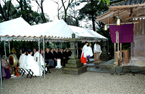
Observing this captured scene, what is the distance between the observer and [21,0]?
52.7 ft

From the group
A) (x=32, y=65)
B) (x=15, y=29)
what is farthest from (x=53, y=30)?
(x=32, y=65)

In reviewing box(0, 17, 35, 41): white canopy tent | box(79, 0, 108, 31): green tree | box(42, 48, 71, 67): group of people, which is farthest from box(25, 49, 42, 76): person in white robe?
box(79, 0, 108, 31): green tree

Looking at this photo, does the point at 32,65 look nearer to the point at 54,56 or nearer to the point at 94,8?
the point at 54,56

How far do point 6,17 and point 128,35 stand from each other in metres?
14.3

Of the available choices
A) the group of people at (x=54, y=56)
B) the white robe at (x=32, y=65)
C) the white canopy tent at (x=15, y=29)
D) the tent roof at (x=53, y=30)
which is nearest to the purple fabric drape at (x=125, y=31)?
the tent roof at (x=53, y=30)

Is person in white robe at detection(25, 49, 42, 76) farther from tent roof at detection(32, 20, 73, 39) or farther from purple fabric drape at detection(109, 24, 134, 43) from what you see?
purple fabric drape at detection(109, 24, 134, 43)

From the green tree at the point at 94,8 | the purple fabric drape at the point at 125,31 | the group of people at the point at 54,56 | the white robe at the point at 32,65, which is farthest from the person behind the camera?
the green tree at the point at 94,8

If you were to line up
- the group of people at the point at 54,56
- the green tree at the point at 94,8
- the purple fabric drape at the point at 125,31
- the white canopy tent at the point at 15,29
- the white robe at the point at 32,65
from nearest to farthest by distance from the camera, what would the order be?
the white canopy tent at the point at 15,29
the white robe at the point at 32,65
the purple fabric drape at the point at 125,31
the group of people at the point at 54,56
the green tree at the point at 94,8

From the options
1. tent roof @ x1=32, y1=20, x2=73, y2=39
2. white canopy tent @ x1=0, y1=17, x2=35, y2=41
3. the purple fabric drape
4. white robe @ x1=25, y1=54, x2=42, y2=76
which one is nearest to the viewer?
white canopy tent @ x1=0, y1=17, x2=35, y2=41

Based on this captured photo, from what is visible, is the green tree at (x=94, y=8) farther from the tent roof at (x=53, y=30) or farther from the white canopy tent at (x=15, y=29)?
the white canopy tent at (x=15, y=29)

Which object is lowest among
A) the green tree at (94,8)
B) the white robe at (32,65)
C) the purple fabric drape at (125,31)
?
the white robe at (32,65)

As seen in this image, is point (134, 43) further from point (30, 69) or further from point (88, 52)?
point (30, 69)

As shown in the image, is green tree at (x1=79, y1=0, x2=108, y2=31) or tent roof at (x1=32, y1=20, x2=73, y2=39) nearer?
tent roof at (x1=32, y1=20, x2=73, y2=39)

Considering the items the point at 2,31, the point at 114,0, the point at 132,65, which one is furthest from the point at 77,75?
the point at 114,0
